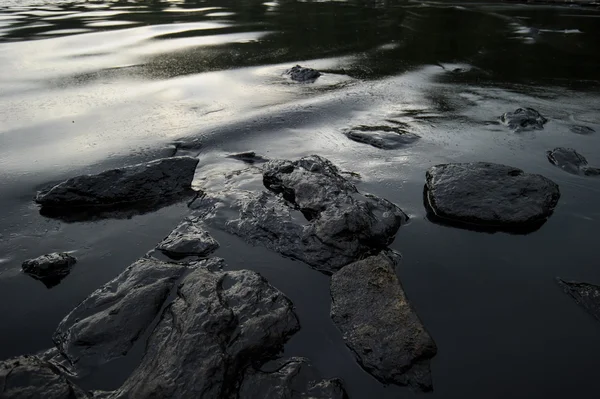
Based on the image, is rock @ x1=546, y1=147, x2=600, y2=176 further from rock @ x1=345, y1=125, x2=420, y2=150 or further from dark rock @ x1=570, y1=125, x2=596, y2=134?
rock @ x1=345, y1=125, x2=420, y2=150

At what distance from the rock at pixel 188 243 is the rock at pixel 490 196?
5.52ft

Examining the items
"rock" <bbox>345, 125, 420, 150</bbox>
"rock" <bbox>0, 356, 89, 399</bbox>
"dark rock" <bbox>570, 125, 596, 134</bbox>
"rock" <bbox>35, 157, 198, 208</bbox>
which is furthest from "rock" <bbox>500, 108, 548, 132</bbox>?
"rock" <bbox>0, 356, 89, 399</bbox>

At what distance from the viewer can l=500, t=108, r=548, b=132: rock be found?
4.98 m

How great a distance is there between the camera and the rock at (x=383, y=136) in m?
4.55

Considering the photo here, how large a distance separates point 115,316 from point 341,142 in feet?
9.65

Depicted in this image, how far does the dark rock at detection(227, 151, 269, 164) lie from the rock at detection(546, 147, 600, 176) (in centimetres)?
267

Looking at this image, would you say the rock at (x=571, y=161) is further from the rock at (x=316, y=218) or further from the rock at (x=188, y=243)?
the rock at (x=188, y=243)

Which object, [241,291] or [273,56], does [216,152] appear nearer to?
[241,291]

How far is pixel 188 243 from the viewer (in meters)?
2.98

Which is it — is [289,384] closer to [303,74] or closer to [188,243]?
[188,243]

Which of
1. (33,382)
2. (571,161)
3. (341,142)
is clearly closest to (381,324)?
(33,382)

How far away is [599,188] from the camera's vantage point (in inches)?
147

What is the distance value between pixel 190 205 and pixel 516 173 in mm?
2589

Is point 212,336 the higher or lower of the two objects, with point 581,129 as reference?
higher
